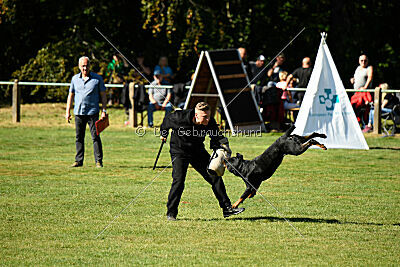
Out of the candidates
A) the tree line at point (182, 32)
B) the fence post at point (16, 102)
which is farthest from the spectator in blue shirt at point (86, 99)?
the tree line at point (182, 32)

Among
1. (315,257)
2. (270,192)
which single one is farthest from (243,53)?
(315,257)

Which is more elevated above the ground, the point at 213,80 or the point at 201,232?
the point at 213,80

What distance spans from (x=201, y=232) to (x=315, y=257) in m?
1.50

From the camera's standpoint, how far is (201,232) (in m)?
7.94

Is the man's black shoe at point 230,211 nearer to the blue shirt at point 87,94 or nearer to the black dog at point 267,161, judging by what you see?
the black dog at point 267,161

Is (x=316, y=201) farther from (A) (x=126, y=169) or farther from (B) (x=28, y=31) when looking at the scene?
(B) (x=28, y=31)

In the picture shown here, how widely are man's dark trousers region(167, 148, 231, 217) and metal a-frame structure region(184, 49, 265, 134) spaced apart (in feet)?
32.4

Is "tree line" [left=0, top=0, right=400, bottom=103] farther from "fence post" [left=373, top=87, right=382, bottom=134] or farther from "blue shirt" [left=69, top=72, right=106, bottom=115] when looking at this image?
"blue shirt" [left=69, top=72, right=106, bottom=115]

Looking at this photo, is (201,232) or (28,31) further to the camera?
(28,31)

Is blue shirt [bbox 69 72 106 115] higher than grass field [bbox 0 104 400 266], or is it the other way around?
blue shirt [bbox 69 72 106 115]

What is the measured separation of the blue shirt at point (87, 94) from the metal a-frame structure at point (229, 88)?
20.1 feet

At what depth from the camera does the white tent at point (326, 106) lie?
49.4 feet

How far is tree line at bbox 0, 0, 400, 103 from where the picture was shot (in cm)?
2562

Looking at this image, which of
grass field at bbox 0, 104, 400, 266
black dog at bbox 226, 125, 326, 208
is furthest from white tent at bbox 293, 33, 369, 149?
black dog at bbox 226, 125, 326, 208
